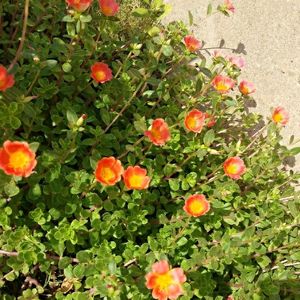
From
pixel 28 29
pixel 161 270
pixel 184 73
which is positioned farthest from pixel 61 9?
pixel 161 270

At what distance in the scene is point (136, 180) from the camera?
1864 millimetres

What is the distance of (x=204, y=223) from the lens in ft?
7.26

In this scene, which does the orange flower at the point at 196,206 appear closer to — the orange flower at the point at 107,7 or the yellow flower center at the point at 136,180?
the yellow flower center at the point at 136,180

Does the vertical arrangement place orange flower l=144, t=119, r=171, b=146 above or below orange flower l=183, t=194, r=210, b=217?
above

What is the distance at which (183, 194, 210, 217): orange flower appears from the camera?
1.96 metres

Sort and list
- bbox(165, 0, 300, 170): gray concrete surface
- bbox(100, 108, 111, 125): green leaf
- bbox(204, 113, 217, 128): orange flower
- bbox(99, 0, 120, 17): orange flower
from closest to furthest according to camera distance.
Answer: bbox(99, 0, 120, 17): orange flower → bbox(100, 108, 111, 125): green leaf → bbox(204, 113, 217, 128): orange flower → bbox(165, 0, 300, 170): gray concrete surface

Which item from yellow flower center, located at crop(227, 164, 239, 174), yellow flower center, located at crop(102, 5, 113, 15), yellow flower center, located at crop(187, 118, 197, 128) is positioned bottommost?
yellow flower center, located at crop(227, 164, 239, 174)

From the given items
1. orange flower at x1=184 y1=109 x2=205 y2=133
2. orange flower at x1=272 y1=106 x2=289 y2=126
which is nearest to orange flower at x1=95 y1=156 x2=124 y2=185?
orange flower at x1=184 y1=109 x2=205 y2=133

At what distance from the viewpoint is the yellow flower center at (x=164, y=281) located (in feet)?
5.23

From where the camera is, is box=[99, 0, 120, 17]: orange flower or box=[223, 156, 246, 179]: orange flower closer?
box=[99, 0, 120, 17]: orange flower

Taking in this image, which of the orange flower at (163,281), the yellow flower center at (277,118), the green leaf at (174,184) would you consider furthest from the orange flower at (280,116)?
the orange flower at (163,281)

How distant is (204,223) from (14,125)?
3.29 ft

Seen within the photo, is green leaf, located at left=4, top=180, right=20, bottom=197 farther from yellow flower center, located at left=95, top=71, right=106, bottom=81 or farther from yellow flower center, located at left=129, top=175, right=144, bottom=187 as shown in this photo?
yellow flower center, located at left=95, top=71, right=106, bottom=81

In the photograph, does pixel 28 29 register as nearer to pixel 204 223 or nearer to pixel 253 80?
pixel 204 223
